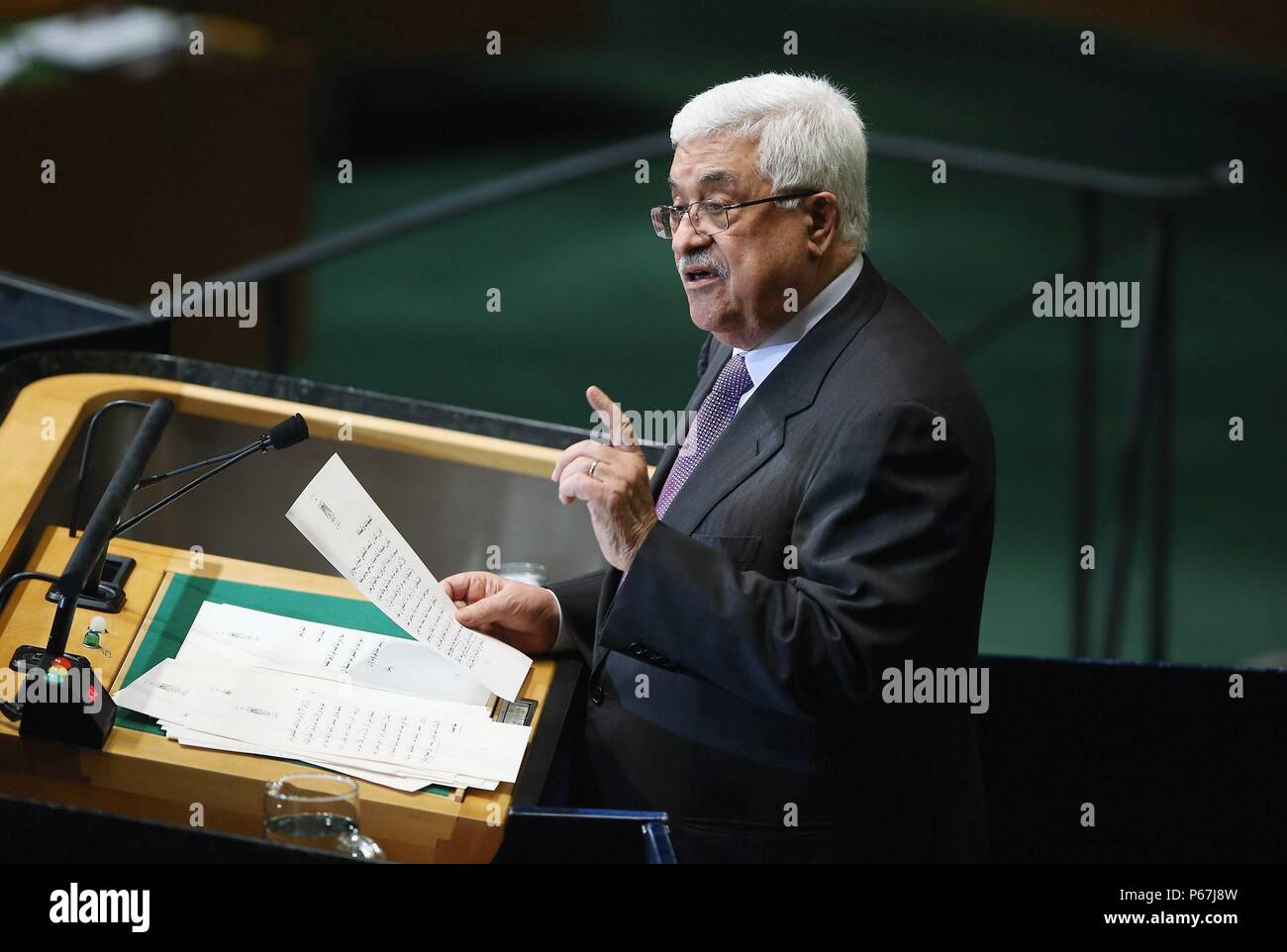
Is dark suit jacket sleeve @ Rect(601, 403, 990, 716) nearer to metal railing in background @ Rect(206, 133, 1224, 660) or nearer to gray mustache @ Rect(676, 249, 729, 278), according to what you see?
gray mustache @ Rect(676, 249, 729, 278)

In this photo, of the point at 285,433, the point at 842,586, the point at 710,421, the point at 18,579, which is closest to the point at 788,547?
the point at 842,586

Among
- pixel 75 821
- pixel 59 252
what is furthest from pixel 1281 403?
pixel 75 821

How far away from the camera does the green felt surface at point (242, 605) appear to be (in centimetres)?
190

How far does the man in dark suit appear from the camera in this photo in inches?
66.2

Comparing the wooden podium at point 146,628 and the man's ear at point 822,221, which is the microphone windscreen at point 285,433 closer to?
the wooden podium at point 146,628

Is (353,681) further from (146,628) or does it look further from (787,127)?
(787,127)

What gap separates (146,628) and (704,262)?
83cm

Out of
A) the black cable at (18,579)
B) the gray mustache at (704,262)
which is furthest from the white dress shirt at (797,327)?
the black cable at (18,579)

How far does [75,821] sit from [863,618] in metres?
0.82

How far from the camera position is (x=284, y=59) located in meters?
5.84

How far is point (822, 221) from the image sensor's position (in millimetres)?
1860

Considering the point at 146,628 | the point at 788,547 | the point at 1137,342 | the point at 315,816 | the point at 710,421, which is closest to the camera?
the point at 315,816

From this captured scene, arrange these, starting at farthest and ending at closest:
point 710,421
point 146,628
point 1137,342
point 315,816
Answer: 1. point 1137,342
2. point 710,421
3. point 146,628
4. point 315,816
